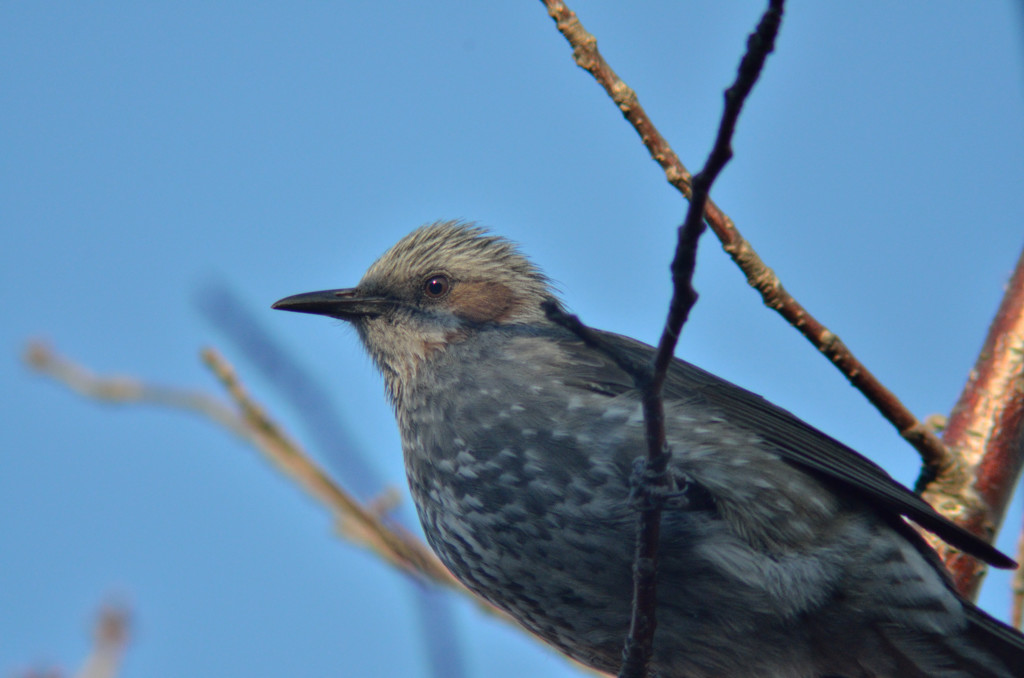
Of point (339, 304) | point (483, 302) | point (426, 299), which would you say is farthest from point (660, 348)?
point (339, 304)

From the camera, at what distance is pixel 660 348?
102 inches

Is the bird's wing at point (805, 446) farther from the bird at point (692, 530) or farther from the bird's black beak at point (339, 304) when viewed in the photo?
the bird's black beak at point (339, 304)

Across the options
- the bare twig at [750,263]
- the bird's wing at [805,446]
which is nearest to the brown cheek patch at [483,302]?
the bird's wing at [805,446]

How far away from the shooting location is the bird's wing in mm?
3781

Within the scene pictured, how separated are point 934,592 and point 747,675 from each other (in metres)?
0.77

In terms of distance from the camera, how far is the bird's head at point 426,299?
4.61 metres

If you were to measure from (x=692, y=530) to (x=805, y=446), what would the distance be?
650 millimetres

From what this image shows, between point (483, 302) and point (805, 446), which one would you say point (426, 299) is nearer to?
point (483, 302)

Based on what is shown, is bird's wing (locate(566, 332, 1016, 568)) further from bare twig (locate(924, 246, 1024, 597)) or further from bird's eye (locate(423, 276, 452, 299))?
bird's eye (locate(423, 276, 452, 299))

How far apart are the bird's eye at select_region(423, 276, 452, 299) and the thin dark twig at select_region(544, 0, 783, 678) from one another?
6.33 ft

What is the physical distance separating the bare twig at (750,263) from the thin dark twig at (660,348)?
0.80m

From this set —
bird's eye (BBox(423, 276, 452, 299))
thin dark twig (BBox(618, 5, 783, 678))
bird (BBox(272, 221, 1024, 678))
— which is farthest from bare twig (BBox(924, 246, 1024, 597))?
bird's eye (BBox(423, 276, 452, 299))

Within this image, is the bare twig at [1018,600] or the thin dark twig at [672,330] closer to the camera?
the thin dark twig at [672,330]

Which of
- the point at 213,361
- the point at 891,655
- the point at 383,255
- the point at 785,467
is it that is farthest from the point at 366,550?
the point at 891,655
